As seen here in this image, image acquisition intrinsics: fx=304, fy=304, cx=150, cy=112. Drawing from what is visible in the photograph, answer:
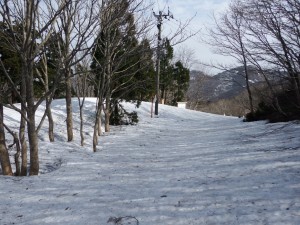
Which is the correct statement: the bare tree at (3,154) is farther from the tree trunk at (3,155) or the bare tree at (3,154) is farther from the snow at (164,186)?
the snow at (164,186)

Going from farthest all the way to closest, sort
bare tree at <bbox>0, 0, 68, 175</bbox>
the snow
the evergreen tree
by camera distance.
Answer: the evergreen tree < bare tree at <bbox>0, 0, 68, 175</bbox> < the snow

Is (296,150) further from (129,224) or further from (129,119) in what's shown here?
(129,119)

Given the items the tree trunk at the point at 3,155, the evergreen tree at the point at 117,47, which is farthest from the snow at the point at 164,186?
the evergreen tree at the point at 117,47

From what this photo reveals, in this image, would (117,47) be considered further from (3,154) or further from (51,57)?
(3,154)

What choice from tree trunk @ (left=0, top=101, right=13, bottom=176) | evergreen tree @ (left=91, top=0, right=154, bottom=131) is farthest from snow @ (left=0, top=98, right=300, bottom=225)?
evergreen tree @ (left=91, top=0, right=154, bottom=131)

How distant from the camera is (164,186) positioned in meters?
5.14

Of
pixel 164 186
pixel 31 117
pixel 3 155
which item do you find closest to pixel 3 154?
pixel 3 155

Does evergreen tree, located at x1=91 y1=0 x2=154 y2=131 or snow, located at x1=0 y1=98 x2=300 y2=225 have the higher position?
evergreen tree, located at x1=91 y1=0 x2=154 y2=131

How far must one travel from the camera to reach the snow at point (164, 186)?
3.83 metres

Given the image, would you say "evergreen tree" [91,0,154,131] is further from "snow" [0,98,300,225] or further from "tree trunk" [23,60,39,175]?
"snow" [0,98,300,225]

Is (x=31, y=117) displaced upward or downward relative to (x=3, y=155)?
upward

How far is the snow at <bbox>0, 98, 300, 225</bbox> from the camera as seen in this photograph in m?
3.83

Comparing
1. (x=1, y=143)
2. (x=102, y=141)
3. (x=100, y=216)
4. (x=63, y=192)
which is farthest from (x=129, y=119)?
(x=100, y=216)

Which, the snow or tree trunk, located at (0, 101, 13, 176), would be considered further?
tree trunk, located at (0, 101, 13, 176)
